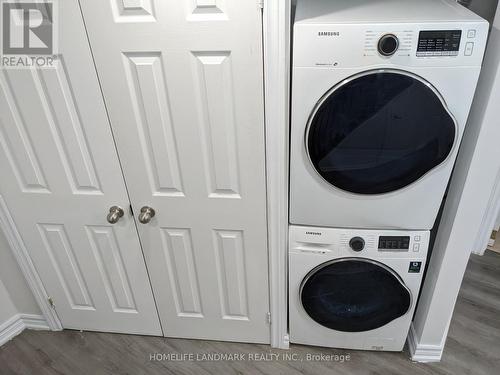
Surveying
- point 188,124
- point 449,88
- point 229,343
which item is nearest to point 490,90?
point 449,88

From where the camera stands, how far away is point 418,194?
54.5 inches

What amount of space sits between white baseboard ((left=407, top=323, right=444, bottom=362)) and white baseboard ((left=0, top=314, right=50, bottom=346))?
1.85m

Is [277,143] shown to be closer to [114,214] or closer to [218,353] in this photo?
[114,214]

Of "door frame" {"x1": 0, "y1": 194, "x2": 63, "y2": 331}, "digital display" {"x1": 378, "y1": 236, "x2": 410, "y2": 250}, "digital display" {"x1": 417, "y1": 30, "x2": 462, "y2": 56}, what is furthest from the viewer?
"door frame" {"x1": 0, "y1": 194, "x2": 63, "y2": 331}

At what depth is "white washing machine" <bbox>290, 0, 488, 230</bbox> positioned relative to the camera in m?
1.14

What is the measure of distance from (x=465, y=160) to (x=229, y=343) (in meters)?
1.36

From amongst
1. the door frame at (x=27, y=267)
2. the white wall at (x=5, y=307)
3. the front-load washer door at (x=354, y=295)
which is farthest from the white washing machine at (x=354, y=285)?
the white wall at (x=5, y=307)

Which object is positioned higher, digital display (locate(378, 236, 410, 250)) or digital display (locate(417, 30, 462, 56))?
digital display (locate(417, 30, 462, 56))

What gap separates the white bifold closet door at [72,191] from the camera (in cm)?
132

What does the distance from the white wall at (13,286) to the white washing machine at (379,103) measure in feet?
4.52

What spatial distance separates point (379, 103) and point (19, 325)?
2063 mm

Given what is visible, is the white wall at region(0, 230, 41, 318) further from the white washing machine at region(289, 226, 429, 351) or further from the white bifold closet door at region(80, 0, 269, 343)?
the white washing machine at region(289, 226, 429, 351)

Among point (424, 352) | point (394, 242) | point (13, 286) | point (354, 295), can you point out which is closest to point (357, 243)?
point (394, 242)

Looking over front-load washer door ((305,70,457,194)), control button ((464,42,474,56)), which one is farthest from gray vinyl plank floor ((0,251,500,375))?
control button ((464,42,474,56))
